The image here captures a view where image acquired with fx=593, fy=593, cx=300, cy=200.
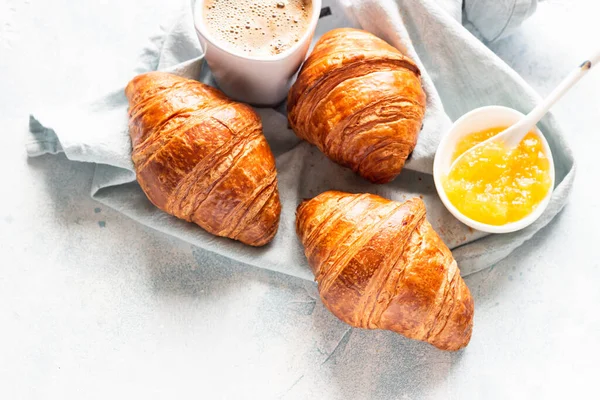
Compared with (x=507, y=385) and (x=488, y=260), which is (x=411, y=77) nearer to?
(x=488, y=260)

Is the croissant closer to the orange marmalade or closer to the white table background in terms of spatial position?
the white table background

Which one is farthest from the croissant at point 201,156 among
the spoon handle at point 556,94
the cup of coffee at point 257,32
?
the spoon handle at point 556,94

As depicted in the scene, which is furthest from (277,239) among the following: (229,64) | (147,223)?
(229,64)

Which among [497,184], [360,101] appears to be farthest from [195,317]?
[497,184]

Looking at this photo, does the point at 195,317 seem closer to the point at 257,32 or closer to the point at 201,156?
the point at 201,156

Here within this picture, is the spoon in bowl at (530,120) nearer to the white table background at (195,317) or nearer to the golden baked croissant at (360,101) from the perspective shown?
the golden baked croissant at (360,101)
